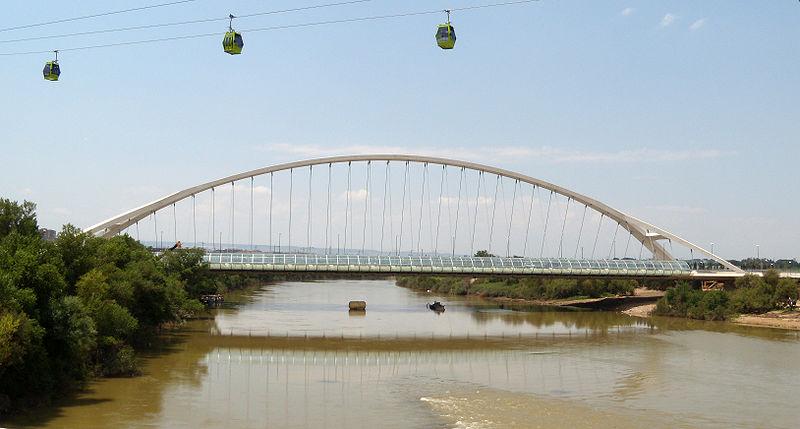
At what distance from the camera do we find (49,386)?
22.5 meters

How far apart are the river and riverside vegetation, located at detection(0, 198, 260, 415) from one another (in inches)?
34.2

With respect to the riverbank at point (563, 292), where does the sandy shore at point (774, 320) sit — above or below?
below

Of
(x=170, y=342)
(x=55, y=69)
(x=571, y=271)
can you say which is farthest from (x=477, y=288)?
(x=55, y=69)

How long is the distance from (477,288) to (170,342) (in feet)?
202

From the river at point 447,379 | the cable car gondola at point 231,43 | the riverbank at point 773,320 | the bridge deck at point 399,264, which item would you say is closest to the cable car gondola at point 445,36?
the cable car gondola at point 231,43

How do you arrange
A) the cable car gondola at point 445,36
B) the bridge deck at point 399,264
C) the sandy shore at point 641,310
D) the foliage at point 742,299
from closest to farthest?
1. the cable car gondola at point 445,36
2. the bridge deck at point 399,264
3. the foliage at point 742,299
4. the sandy shore at point 641,310

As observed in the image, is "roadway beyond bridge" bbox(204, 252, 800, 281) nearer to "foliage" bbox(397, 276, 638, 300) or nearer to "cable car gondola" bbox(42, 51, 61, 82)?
"foliage" bbox(397, 276, 638, 300)

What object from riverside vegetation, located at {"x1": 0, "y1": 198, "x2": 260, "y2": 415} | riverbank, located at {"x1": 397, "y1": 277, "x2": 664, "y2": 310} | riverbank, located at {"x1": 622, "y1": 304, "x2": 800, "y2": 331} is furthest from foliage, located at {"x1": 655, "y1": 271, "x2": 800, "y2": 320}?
riverside vegetation, located at {"x1": 0, "y1": 198, "x2": 260, "y2": 415}

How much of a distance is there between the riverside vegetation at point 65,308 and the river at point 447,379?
87 centimetres

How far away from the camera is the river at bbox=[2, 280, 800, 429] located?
2336 cm

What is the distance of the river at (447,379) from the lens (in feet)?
76.6

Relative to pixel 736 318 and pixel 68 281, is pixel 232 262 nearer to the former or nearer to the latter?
pixel 68 281

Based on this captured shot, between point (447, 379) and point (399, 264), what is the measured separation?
28020 millimetres

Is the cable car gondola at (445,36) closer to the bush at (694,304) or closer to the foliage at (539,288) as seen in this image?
the bush at (694,304)
